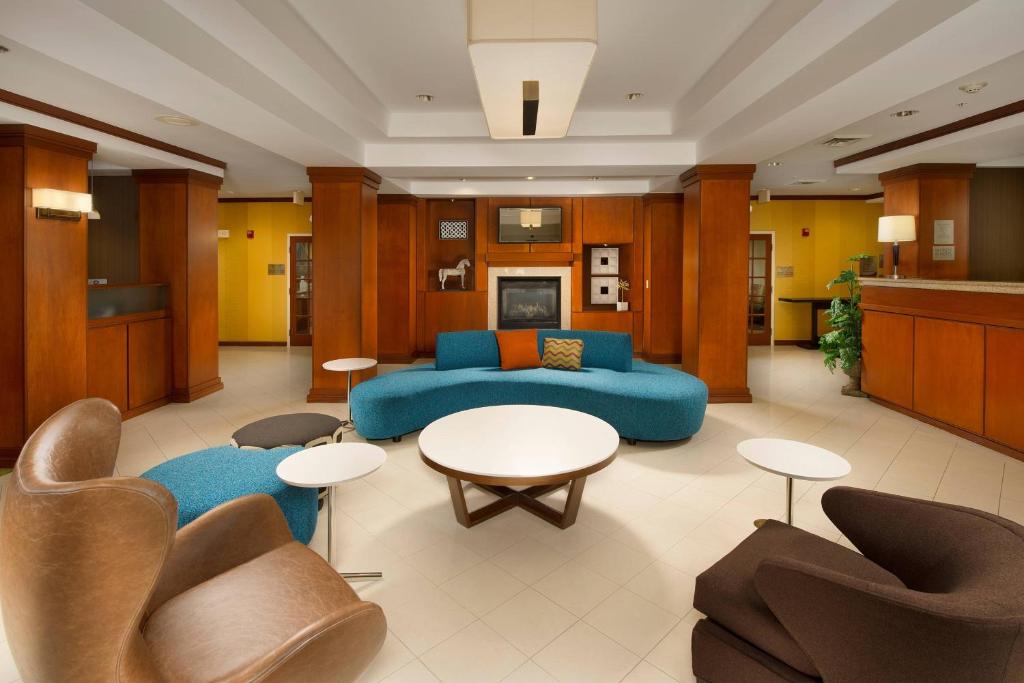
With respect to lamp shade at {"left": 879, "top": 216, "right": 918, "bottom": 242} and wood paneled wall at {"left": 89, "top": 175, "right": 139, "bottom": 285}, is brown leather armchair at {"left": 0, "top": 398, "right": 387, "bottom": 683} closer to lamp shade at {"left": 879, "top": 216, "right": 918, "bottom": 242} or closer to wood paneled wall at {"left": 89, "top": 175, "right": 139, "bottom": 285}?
wood paneled wall at {"left": 89, "top": 175, "right": 139, "bottom": 285}

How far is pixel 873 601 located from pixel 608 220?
7636mm

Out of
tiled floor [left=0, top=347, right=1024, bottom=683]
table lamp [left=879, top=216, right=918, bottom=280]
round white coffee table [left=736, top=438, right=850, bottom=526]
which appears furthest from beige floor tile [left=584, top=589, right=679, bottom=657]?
table lamp [left=879, top=216, right=918, bottom=280]

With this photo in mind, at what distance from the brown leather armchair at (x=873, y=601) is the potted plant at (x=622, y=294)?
671 cm

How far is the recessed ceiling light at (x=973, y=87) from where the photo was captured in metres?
4.02

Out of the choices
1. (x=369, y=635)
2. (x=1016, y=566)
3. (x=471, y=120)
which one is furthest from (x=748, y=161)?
(x=369, y=635)

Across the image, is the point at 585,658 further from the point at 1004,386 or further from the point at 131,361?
the point at 131,361

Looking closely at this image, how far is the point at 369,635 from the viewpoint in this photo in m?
1.53

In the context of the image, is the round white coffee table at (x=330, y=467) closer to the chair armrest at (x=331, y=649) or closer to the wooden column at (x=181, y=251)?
the chair armrest at (x=331, y=649)

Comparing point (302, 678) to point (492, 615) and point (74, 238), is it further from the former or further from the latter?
point (74, 238)

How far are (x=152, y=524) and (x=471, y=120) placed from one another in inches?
201

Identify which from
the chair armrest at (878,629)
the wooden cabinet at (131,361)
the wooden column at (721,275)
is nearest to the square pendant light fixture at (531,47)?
the chair armrest at (878,629)

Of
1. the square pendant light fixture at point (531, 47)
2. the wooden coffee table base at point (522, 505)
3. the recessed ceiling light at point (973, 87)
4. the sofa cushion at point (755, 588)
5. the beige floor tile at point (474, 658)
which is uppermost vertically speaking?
the recessed ceiling light at point (973, 87)

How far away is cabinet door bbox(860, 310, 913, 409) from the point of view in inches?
219

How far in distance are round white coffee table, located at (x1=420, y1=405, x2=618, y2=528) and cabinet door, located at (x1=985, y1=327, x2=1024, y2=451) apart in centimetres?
357
